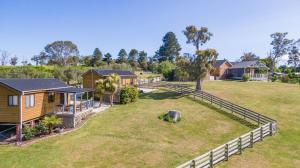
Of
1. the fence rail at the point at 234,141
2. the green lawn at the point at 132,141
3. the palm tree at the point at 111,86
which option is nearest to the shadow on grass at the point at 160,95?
the fence rail at the point at 234,141

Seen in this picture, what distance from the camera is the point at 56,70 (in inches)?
2242

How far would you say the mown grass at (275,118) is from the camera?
1819 centimetres

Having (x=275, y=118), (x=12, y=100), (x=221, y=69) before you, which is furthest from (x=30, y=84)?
(x=221, y=69)

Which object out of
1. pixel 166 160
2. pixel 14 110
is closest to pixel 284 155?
pixel 166 160

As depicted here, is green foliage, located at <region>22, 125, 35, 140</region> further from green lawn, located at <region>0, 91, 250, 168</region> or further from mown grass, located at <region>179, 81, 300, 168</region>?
mown grass, located at <region>179, 81, 300, 168</region>

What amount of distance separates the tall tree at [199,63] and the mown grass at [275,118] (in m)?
4.35

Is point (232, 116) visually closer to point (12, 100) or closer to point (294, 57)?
point (12, 100)

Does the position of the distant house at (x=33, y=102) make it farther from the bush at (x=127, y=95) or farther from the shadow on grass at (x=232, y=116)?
the shadow on grass at (x=232, y=116)

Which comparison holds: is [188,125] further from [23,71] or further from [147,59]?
[147,59]

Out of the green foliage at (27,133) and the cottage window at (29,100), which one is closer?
the green foliage at (27,133)

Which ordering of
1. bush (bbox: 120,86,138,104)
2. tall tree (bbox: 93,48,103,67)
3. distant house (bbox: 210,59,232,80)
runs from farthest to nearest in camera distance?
tall tree (bbox: 93,48,103,67)
distant house (bbox: 210,59,232,80)
bush (bbox: 120,86,138,104)

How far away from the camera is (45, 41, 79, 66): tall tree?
10841 cm

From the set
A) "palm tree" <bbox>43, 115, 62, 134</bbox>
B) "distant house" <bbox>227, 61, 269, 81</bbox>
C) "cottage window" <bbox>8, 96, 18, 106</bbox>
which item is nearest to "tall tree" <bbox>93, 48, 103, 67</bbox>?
"distant house" <bbox>227, 61, 269, 81</bbox>

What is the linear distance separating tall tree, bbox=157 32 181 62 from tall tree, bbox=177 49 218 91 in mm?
77312
